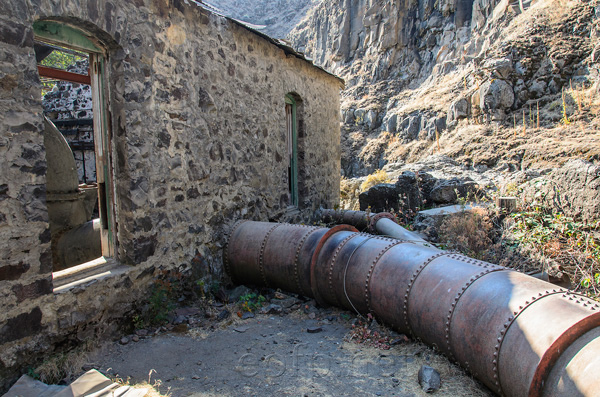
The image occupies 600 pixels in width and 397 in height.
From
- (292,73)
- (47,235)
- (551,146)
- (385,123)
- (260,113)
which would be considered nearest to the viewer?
(47,235)

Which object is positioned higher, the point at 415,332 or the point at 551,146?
the point at 551,146

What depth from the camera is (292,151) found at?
7.91 m

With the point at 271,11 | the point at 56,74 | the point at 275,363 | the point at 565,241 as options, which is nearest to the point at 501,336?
the point at 275,363

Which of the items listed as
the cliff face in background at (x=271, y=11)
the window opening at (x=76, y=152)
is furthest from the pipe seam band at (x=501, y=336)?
the cliff face in background at (x=271, y=11)

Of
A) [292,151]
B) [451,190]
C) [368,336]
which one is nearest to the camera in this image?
[368,336]

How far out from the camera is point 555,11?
547 inches

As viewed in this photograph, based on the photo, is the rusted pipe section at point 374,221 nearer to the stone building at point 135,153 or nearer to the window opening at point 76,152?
the stone building at point 135,153

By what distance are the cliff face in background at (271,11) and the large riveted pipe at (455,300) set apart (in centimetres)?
4421

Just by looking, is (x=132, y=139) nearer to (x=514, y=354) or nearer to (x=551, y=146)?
(x=514, y=354)

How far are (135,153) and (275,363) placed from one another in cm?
239

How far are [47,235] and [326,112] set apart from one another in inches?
275

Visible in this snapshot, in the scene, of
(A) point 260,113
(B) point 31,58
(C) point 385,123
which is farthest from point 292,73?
(C) point 385,123

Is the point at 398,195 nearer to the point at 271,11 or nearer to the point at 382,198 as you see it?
the point at 382,198

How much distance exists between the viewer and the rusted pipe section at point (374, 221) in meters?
5.99
